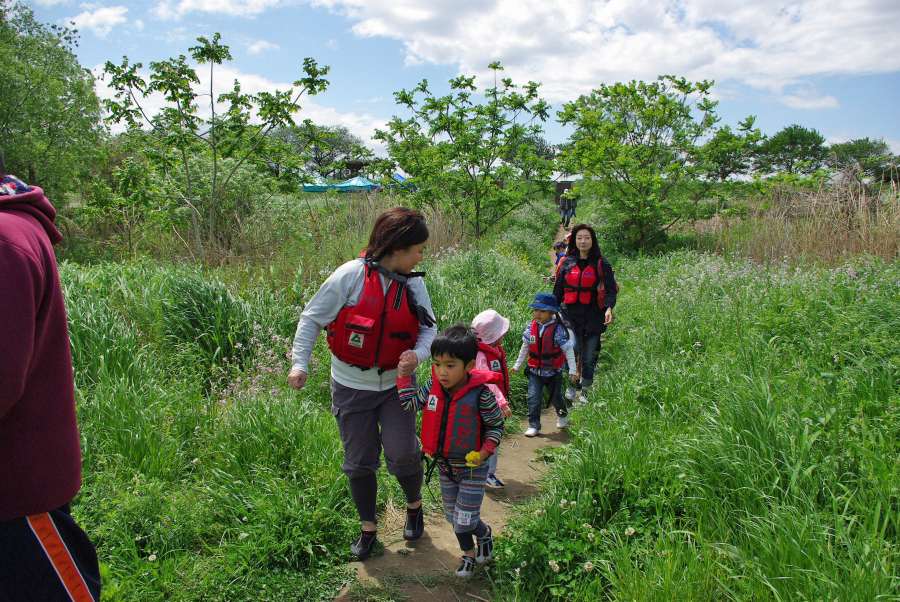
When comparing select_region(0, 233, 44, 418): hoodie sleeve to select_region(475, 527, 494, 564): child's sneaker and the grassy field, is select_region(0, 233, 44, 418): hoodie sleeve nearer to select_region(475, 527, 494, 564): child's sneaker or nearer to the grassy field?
the grassy field

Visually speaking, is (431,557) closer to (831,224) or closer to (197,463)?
(197,463)

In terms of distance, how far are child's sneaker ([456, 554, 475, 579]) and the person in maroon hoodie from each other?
1837 millimetres

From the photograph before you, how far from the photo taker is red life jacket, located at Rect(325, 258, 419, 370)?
2.92 m

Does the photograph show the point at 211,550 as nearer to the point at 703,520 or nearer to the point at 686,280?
the point at 703,520

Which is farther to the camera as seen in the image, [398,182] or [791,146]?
[791,146]

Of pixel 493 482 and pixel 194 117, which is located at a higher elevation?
pixel 194 117

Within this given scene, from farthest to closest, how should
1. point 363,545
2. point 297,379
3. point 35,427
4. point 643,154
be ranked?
point 643,154, point 363,545, point 297,379, point 35,427

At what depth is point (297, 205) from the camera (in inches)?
442

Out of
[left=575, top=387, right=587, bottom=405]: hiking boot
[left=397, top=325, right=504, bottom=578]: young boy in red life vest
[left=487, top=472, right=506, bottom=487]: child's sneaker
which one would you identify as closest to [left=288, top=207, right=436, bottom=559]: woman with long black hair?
[left=397, top=325, right=504, bottom=578]: young boy in red life vest

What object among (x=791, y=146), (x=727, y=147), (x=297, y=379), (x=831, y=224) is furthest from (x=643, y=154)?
(x=791, y=146)

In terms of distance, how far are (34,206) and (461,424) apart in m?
2.08

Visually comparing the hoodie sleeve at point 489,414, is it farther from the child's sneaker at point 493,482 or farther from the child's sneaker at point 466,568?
the child's sneaker at point 493,482

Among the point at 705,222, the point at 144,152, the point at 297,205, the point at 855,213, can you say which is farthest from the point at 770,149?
the point at 144,152

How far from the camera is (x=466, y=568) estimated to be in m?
3.00
